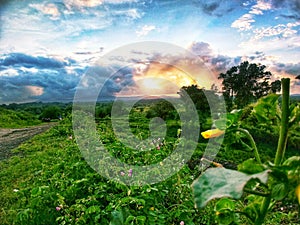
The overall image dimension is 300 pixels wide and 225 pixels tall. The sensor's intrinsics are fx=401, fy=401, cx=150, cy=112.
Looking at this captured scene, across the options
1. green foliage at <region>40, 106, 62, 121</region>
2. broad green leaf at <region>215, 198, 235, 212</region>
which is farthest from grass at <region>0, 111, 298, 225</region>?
green foliage at <region>40, 106, 62, 121</region>

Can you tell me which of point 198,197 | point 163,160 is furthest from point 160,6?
point 198,197

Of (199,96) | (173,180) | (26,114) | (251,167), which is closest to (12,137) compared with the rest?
(26,114)

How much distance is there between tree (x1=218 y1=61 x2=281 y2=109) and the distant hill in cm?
490

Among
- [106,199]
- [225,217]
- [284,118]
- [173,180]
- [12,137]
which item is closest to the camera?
[284,118]

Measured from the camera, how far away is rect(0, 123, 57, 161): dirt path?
553 centimetres

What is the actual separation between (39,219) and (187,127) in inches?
123

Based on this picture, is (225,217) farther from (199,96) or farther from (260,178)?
(199,96)

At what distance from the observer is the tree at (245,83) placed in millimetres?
4695

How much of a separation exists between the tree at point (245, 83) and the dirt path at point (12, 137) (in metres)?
2.93

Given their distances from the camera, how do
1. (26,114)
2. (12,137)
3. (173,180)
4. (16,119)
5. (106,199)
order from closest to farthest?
(106,199) → (173,180) → (12,137) → (16,119) → (26,114)

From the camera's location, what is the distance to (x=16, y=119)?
8281mm

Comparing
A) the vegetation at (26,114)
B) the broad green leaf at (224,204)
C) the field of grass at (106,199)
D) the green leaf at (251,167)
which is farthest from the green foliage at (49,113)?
the green leaf at (251,167)

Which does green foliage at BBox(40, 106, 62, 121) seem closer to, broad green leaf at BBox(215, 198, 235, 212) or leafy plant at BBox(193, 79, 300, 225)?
broad green leaf at BBox(215, 198, 235, 212)

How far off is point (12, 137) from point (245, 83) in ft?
13.2
